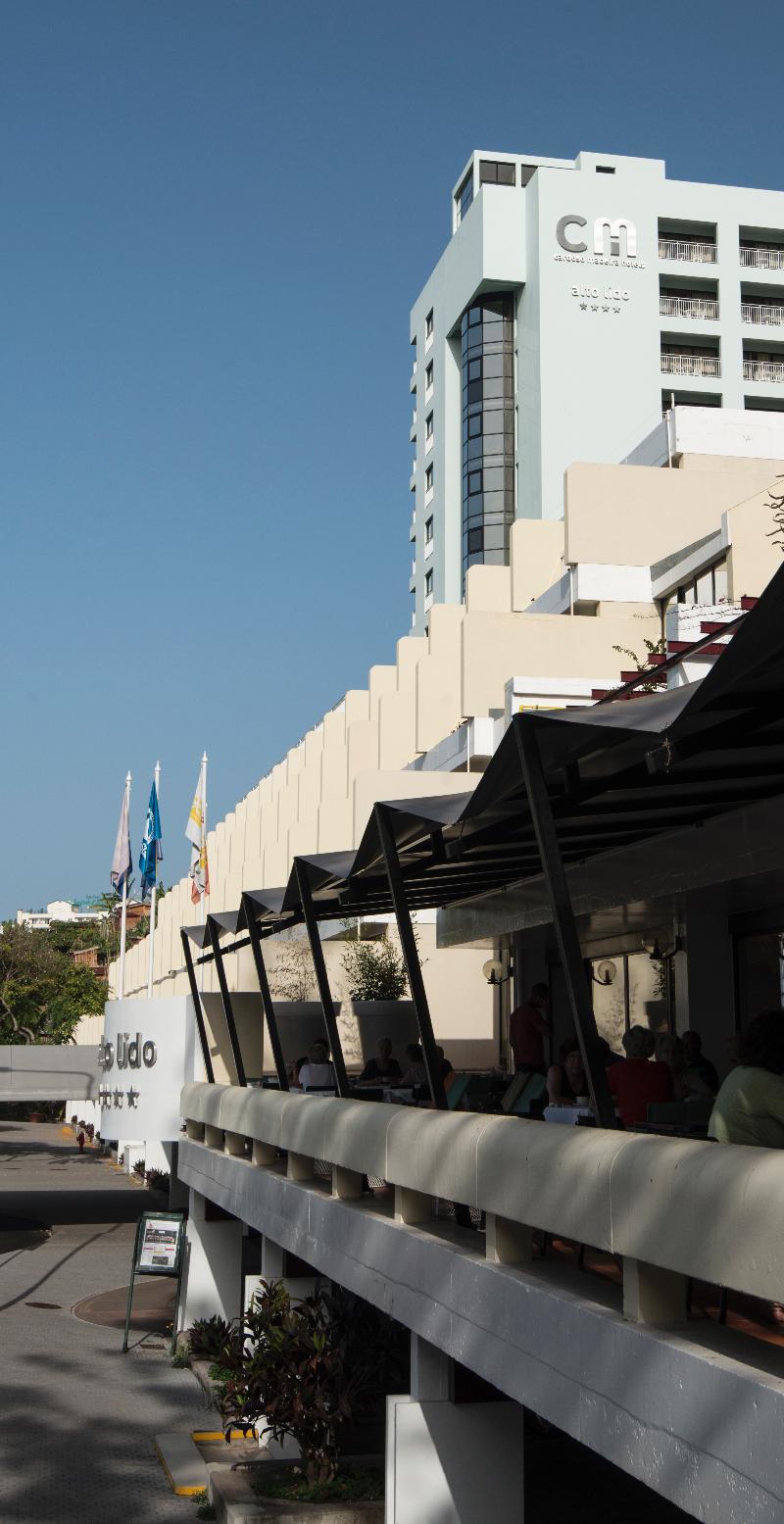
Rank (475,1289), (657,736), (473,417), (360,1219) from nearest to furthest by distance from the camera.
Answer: (657,736), (475,1289), (360,1219), (473,417)

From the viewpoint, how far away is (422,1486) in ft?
28.1

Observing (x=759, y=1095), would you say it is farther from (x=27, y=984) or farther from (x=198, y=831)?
(x=27, y=984)

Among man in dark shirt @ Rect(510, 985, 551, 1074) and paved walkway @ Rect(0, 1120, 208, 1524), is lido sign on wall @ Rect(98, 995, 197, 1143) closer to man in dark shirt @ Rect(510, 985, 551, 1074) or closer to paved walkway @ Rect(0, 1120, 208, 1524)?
paved walkway @ Rect(0, 1120, 208, 1524)

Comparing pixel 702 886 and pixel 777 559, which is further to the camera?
pixel 777 559

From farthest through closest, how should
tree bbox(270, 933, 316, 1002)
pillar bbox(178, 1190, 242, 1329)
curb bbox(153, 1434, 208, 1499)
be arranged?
1. tree bbox(270, 933, 316, 1002)
2. pillar bbox(178, 1190, 242, 1329)
3. curb bbox(153, 1434, 208, 1499)

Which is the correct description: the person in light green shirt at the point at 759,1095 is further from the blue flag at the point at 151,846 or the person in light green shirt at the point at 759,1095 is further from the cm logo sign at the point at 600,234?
the cm logo sign at the point at 600,234

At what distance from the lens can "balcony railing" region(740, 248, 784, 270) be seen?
66812 millimetres

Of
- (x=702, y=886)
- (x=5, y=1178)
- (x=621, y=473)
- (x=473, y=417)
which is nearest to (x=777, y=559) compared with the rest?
(x=621, y=473)

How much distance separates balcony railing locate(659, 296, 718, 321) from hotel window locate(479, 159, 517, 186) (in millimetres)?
9672

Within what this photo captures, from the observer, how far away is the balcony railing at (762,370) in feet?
218

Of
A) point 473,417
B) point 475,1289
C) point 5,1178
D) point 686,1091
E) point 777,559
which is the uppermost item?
point 473,417

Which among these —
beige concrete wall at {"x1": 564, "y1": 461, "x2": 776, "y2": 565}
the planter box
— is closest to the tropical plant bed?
the planter box

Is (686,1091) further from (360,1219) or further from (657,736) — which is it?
(657,736)

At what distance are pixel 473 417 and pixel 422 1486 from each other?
6190cm
